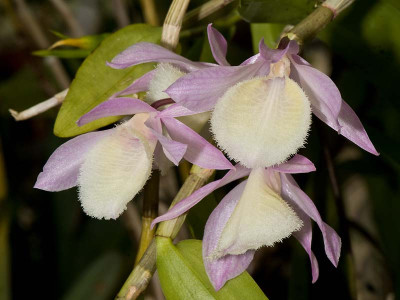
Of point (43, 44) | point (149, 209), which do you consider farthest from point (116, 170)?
point (43, 44)

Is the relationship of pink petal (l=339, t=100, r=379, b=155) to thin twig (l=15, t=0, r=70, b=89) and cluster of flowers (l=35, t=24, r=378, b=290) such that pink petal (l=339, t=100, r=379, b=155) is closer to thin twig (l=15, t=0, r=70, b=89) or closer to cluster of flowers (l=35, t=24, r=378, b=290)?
cluster of flowers (l=35, t=24, r=378, b=290)

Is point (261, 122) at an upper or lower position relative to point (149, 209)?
upper

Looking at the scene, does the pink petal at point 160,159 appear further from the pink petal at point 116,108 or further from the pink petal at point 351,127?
the pink petal at point 351,127

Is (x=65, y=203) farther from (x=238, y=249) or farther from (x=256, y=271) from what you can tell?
(x=238, y=249)

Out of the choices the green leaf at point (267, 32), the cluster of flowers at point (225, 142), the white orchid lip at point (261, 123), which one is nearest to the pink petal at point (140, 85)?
the cluster of flowers at point (225, 142)

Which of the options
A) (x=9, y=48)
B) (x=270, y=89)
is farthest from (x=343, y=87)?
(x=9, y=48)

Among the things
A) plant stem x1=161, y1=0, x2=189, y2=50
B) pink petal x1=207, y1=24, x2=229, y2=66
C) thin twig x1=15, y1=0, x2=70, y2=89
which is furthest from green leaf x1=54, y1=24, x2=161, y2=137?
thin twig x1=15, y1=0, x2=70, y2=89

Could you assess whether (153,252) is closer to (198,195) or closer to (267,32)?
(198,195)

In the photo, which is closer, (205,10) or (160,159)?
(160,159)
